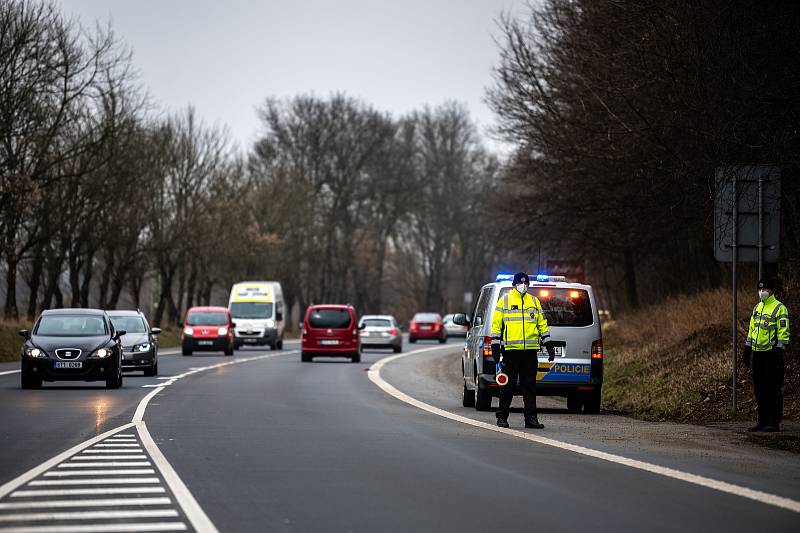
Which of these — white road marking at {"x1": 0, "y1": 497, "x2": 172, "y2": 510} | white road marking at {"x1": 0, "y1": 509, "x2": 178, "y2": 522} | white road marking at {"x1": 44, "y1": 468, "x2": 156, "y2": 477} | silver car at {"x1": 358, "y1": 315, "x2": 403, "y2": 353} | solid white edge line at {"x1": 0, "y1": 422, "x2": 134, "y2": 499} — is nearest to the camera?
white road marking at {"x1": 0, "y1": 509, "x2": 178, "y2": 522}

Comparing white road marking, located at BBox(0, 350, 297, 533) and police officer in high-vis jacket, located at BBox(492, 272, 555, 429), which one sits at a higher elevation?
police officer in high-vis jacket, located at BBox(492, 272, 555, 429)

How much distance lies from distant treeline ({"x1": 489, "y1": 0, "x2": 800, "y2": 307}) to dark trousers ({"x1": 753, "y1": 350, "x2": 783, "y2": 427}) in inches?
144

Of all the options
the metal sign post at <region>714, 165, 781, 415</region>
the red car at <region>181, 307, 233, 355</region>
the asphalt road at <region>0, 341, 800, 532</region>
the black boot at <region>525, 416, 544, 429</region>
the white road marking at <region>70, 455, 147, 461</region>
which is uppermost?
the metal sign post at <region>714, 165, 781, 415</region>

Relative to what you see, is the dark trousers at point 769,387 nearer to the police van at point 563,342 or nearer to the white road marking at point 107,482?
the police van at point 563,342

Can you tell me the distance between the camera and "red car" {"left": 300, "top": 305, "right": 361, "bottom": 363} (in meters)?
47.5

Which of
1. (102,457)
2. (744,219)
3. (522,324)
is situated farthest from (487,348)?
(102,457)

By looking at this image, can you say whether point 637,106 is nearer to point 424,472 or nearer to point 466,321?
point 466,321

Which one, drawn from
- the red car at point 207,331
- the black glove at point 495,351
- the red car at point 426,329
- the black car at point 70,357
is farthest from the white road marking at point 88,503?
the red car at point 426,329

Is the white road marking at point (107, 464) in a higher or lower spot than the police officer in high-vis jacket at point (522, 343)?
lower

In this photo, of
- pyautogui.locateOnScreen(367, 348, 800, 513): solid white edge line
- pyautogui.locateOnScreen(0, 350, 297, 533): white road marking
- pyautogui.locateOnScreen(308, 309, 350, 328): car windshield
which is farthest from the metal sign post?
pyautogui.locateOnScreen(308, 309, 350, 328): car windshield

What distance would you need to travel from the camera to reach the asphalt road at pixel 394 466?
10.3 metres

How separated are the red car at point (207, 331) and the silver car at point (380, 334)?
6.13 meters

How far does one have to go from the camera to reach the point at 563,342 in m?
22.2

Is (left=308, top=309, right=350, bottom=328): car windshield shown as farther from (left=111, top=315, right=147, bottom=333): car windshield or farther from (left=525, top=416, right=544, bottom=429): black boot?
(left=525, top=416, right=544, bottom=429): black boot
